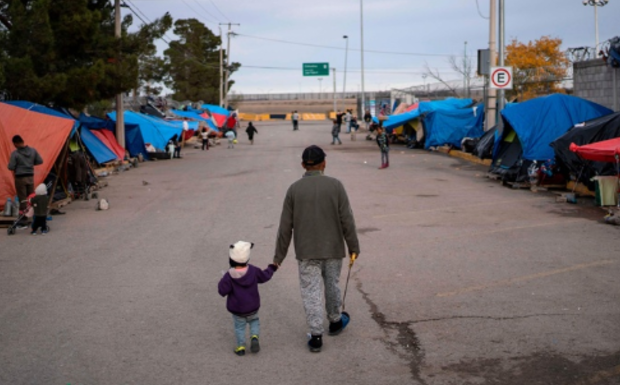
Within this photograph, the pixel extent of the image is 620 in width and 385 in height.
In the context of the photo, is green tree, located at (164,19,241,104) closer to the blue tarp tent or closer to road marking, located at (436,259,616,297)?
the blue tarp tent

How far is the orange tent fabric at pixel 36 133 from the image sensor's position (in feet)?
50.5

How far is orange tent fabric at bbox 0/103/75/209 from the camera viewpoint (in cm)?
1540

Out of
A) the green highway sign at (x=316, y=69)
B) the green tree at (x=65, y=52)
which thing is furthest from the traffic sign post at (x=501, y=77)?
the green highway sign at (x=316, y=69)

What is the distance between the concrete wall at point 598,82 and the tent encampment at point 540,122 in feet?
4.32

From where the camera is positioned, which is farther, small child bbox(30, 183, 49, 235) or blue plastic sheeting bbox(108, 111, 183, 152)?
blue plastic sheeting bbox(108, 111, 183, 152)

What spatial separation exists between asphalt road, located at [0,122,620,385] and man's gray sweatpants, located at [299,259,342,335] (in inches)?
9.8

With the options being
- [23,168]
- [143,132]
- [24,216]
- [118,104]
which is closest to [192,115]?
[143,132]

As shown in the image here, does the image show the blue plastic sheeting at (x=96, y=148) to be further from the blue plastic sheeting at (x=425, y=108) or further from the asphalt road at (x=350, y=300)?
the blue plastic sheeting at (x=425, y=108)

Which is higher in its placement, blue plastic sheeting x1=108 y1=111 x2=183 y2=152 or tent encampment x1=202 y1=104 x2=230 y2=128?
tent encampment x1=202 y1=104 x2=230 y2=128

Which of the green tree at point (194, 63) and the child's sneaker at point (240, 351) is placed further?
the green tree at point (194, 63)

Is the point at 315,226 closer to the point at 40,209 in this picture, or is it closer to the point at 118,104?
the point at 40,209

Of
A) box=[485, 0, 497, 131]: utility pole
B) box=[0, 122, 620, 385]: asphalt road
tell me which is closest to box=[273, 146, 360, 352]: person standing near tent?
box=[0, 122, 620, 385]: asphalt road

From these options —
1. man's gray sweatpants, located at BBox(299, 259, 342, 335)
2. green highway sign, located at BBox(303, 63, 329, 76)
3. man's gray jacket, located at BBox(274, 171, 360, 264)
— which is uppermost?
green highway sign, located at BBox(303, 63, 329, 76)

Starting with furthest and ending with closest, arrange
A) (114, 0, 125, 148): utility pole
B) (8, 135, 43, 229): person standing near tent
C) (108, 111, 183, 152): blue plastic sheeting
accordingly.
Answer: (108, 111, 183, 152): blue plastic sheeting → (114, 0, 125, 148): utility pole → (8, 135, 43, 229): person standing near tent
